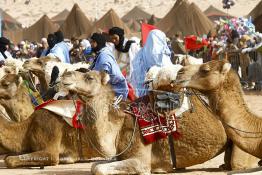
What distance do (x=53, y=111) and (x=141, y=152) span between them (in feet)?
5.88

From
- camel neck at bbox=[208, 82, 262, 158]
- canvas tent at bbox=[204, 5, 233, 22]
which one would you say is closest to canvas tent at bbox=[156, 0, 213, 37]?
canvas tent at bbox=[204, 5, 233, 22]

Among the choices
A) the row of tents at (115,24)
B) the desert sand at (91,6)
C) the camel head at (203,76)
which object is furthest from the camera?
the desert sand at (91,6)

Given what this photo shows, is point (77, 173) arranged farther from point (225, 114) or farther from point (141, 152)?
point (225, 114)

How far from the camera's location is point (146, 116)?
961cm

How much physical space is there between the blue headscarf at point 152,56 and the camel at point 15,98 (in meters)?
1.51

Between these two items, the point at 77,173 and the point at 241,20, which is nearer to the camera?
the point at 77,173

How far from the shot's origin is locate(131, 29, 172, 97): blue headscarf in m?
11.5

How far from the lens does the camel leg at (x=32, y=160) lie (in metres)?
10.9

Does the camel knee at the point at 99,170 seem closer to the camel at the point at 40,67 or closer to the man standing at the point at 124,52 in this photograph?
the man standing at the point at 124,52

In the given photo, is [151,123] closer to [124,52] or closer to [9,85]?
[9,85]

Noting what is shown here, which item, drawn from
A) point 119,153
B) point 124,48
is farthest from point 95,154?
point 124,48

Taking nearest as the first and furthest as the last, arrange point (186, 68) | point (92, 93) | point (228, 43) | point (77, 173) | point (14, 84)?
point (186, 68) < point (92, 93) < point (77, 173) < point (14, 84) < point (228, 43)

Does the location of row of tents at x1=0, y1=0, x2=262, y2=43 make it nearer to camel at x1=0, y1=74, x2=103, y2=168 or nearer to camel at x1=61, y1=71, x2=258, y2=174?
camel at x1=0, y1=74, x2=103, y2=168

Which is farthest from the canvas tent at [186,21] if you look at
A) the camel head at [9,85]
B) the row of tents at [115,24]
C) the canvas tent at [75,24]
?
the camel head at [9,85]
